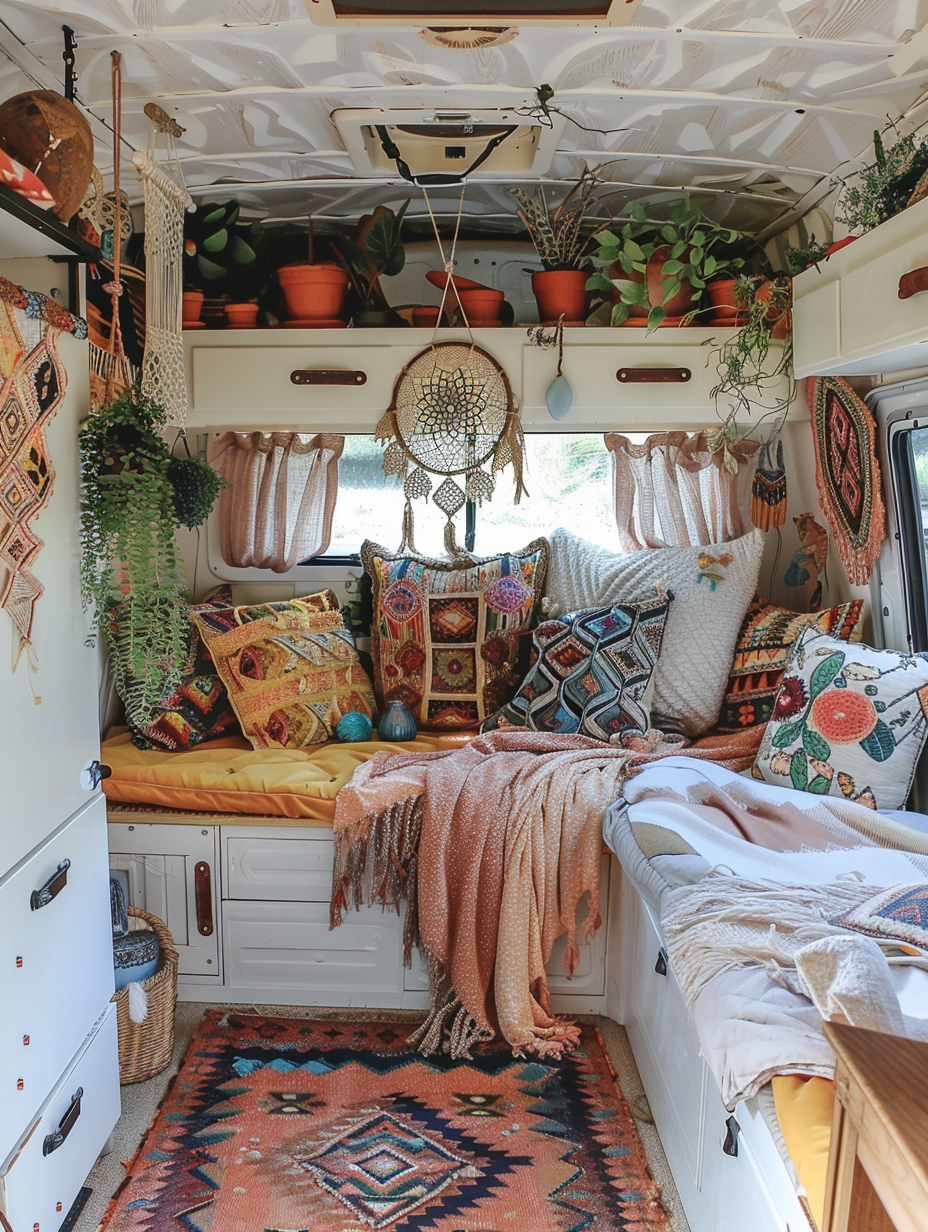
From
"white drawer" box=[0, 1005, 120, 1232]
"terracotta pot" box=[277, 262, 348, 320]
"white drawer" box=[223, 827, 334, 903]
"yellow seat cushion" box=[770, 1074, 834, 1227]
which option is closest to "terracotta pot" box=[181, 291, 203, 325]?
"terracotta pot" box=[277, 262, 348, 320]

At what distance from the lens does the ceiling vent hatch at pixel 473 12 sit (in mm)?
1857

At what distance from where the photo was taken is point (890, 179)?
2.34 m

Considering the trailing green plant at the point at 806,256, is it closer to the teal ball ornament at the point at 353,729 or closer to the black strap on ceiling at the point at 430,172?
the black strap on ceiling at the point at 430,172

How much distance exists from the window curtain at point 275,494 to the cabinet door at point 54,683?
145cm

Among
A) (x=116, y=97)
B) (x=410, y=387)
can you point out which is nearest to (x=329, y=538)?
(x=410, y=387)

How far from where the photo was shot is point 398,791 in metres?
2.69

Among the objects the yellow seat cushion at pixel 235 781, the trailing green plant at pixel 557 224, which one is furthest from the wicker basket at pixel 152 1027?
the trailing green plant at pixel 557 224

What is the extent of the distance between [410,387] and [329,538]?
2.06 ft

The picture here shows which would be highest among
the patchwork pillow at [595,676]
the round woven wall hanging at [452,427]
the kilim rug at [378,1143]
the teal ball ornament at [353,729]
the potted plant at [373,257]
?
the potted plant at [373,257]

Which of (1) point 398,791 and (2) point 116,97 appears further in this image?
(1) point 398,791

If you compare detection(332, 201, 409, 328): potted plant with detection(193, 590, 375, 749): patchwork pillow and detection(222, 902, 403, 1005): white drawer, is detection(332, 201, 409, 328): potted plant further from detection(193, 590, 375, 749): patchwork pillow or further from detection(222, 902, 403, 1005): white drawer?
detection(222, 902, 403, 1005): white drawer

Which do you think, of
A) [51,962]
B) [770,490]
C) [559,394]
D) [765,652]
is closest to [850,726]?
[765,652]

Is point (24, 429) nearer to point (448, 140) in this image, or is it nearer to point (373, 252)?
point (448, 140)

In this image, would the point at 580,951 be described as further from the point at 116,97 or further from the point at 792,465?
the point at 116,97
